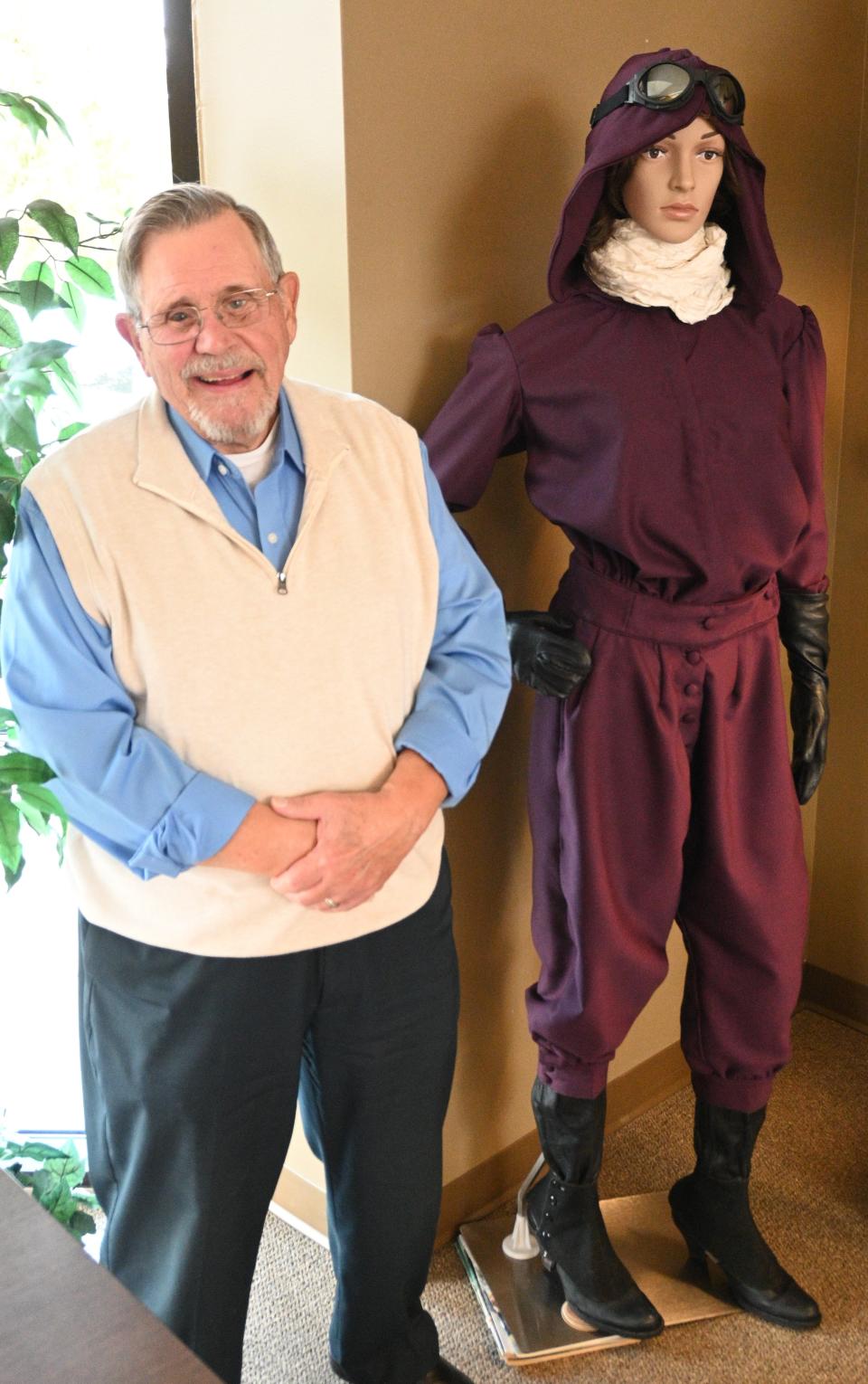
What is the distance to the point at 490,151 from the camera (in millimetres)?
1767

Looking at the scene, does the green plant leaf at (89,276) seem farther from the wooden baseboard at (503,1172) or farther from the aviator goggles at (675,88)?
the wooden baseboard at (503,1172)

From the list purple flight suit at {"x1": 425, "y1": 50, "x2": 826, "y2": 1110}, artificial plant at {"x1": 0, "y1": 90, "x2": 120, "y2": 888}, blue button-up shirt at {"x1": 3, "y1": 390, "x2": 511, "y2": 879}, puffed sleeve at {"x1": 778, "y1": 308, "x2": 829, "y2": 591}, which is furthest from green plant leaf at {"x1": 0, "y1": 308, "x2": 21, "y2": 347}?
puffed sleeve at {"x1": 778, "y1": 308, "x2": 829, "y2": 591}

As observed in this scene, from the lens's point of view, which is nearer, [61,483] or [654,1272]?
[61,483]

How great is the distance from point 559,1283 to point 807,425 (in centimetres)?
128

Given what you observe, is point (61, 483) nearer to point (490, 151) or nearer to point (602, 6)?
point (490, 151)

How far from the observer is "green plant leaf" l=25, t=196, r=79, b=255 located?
1345mm

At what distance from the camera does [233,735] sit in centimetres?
126

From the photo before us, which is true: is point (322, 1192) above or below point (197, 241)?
below

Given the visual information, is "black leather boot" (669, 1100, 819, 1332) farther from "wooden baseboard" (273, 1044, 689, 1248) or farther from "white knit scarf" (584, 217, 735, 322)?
"white knit scarf" (584, 217, 735, 322)

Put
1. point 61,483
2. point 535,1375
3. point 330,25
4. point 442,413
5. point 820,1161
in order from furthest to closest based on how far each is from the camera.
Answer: point 820,1161
point 535,1375
point 442,413
point 330,25
point 61,483

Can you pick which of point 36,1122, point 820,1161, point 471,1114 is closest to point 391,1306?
point 471,1114

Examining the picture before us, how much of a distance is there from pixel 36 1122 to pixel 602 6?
1.85m

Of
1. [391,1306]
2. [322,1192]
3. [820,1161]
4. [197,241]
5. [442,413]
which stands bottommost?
[820,1161]

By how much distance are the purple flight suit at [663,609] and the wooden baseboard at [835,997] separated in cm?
87
